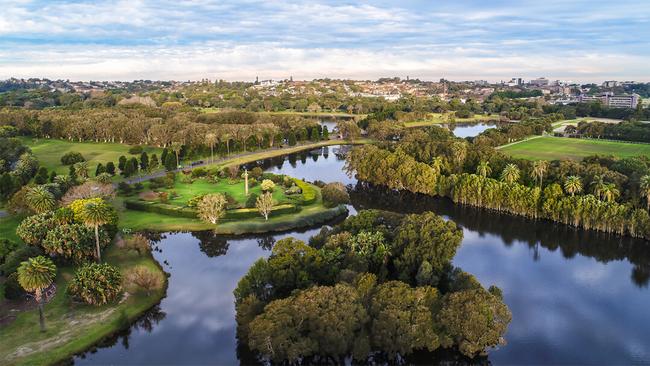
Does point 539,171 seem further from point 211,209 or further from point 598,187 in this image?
point 211,209

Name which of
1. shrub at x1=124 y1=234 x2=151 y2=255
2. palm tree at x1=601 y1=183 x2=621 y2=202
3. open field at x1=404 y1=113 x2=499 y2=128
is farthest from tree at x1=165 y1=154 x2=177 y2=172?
open field at x1=404 y1=113 x2=499 y2=128

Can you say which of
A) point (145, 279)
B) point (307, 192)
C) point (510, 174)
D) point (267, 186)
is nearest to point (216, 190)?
point (267, 186)

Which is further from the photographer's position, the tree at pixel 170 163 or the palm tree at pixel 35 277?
the tree at pixel 170 163

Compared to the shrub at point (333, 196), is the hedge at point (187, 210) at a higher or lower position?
lower

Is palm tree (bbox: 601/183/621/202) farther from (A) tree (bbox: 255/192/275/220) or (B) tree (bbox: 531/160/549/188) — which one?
(A) tree (bbox: 255/192/275/220)

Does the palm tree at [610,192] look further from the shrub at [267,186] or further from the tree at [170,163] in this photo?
the tree at [170,163]

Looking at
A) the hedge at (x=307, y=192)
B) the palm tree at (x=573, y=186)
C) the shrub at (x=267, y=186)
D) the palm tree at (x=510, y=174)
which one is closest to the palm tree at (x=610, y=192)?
the palm tree at (x=573, y=186)

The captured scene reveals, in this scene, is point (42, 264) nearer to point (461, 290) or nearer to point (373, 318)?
point (373, 318)
